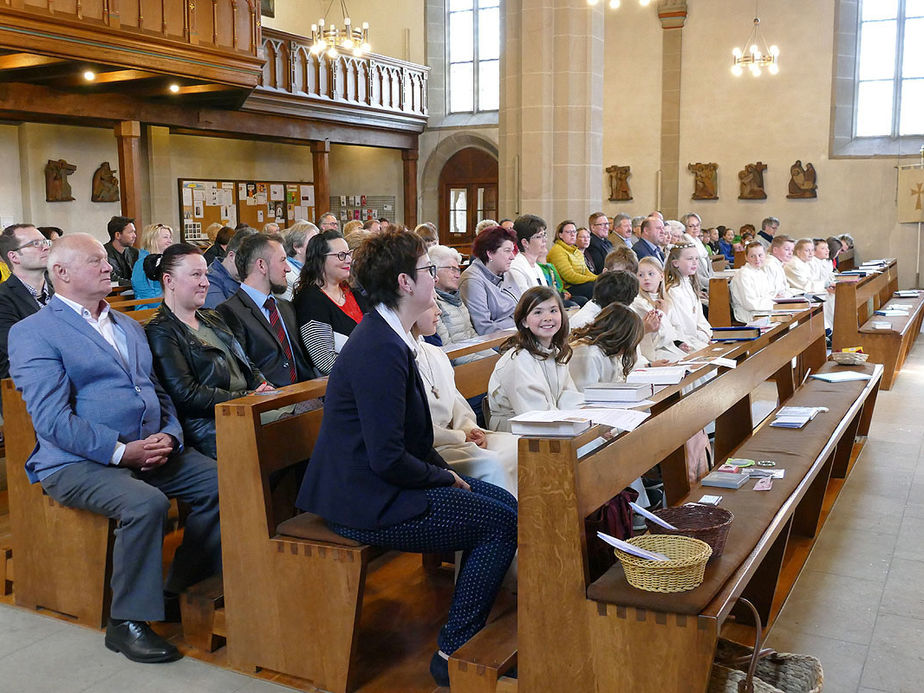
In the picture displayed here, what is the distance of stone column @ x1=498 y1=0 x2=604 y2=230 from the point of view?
9.78 m


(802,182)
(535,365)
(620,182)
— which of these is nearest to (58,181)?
(620,182)

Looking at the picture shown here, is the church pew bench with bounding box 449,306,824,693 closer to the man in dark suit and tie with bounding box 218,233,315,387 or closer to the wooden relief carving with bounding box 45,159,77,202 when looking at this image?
the man in dark suit and tie with bounding box 218,233,315,387

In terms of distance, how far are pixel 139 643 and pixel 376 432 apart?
3.95 ft

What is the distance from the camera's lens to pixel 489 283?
570cm

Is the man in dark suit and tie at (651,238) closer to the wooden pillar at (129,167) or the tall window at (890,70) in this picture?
the wooden pillar at (129,167)

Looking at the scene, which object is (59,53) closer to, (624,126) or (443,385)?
(443,385)

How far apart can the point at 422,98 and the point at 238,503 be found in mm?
15302

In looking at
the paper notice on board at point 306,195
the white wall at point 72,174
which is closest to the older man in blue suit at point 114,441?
the white wall at point 72,174

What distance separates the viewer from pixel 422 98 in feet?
57.1

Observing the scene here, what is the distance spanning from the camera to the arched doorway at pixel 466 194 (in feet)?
59.9

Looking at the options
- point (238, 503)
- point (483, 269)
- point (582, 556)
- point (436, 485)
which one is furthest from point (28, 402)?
point (483, 269)

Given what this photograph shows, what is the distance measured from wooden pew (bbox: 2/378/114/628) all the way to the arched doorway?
48.6 ft

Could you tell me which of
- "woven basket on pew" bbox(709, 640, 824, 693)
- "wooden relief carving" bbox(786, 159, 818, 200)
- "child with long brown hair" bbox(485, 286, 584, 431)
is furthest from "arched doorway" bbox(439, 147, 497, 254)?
"woven basket on pew" bbox(709, 640, 824, 693)

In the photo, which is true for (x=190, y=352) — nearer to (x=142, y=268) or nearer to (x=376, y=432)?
(x=376, y=432)
